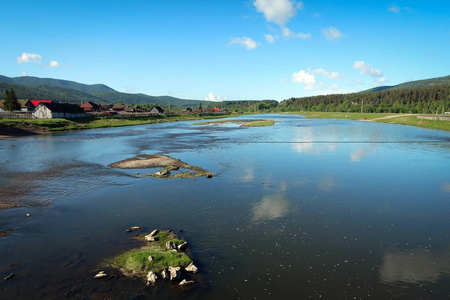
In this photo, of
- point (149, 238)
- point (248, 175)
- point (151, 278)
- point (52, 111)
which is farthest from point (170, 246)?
point (52, 111)

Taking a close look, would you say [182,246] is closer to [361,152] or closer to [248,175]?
[248,175]

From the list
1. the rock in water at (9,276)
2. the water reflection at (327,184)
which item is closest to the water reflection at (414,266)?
the water reflection at (327,184)

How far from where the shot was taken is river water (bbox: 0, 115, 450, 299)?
37.9 feet

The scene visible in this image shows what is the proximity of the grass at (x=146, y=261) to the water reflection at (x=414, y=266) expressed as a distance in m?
9.35

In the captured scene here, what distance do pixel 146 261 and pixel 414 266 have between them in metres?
12.8

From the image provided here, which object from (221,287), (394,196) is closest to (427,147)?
(394,196)

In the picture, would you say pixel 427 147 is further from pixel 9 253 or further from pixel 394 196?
pixel 9 253

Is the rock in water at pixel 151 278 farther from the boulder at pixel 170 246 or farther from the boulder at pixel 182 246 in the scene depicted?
the boulder at pixel 182 246

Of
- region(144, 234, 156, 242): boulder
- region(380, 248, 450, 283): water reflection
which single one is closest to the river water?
region(380, 248, 450, 283): water reflection

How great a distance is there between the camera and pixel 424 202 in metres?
21.4

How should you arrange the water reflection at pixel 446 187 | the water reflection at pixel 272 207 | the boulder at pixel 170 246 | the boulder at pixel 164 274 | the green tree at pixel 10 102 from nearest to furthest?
the boulder at pixel 164 274, the boulder at pixel 170 246, the water reflection at pixel 272 207, the water reflection at pixel 446 187, the green tree at pixel 10 102

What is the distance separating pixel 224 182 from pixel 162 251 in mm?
13615

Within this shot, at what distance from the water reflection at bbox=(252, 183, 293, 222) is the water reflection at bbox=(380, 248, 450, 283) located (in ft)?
22.7

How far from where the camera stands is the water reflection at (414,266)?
12.1m
